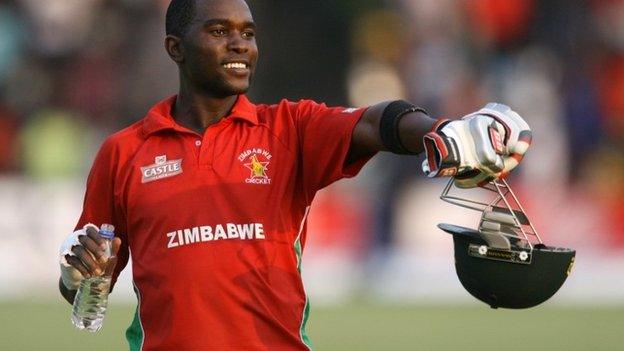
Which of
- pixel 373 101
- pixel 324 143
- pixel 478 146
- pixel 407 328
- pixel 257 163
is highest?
pixel 478 146

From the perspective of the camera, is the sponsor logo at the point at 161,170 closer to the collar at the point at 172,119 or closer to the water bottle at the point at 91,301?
the collar at the point at 172,119

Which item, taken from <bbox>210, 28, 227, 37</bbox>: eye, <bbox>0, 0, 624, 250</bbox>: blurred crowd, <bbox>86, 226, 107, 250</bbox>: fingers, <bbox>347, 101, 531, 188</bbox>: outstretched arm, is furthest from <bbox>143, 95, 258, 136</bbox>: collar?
<bbox>0, 0, 624, 250</bbox>: blurred crowd

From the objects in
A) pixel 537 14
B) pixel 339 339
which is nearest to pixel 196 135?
pixel 339 339

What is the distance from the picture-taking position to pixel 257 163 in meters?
4.81

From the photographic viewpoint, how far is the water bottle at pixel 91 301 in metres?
4.82

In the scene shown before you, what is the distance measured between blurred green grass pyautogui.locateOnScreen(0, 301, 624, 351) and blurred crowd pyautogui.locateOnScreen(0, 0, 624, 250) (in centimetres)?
196

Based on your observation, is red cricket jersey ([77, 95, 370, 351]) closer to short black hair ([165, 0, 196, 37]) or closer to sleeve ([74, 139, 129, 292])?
sleeve ([74, 139, 129, 292])

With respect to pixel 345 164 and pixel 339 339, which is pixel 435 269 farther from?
pixel 345 164

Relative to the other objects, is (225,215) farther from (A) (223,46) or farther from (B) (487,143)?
(B) (487,143)

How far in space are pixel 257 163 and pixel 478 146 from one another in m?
1.11

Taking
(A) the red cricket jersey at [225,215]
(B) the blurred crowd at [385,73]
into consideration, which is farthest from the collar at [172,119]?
(B) the blurred crowd at [385,73]

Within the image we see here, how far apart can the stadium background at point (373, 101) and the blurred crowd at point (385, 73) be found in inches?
0.7

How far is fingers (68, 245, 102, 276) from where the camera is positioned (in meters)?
4.62

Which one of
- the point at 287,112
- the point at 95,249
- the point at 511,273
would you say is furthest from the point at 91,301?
the point at 511,273
